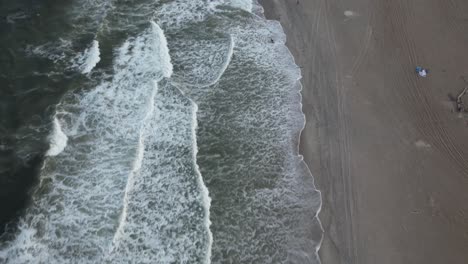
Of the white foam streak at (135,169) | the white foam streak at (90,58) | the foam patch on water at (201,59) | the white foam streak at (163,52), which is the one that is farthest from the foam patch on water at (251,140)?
the white foam streak at (90,58)

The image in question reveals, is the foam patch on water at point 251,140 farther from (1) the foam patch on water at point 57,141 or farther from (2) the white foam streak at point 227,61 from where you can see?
(1) the foam patch on water at point 57,141

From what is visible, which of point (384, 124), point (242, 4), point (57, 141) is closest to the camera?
point (57, 141)

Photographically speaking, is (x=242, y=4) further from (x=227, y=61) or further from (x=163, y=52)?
(x=163, y=52)

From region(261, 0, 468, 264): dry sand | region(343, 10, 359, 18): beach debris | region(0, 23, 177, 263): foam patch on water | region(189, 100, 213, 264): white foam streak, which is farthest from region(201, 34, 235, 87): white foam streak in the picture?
region(343, 10, 359, 18): beach debris

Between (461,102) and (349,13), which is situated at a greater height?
(349,13)

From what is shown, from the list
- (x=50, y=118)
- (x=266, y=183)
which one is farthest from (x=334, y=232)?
(x=50, y=118)

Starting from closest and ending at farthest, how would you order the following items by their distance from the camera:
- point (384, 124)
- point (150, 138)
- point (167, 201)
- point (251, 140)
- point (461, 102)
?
point (167, 201)
point (150, 138)
point (251, 140)
point (384, 124)
point (461, 102)

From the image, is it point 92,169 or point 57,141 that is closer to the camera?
point 92,169

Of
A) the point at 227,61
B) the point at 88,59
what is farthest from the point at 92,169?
the point at 227,61
